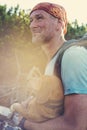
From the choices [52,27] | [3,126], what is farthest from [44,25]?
[3,126]

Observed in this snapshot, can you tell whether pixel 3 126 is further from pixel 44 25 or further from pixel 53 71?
pixel 44 25

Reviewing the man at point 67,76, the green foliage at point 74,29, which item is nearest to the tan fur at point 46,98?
the man at point 67,76

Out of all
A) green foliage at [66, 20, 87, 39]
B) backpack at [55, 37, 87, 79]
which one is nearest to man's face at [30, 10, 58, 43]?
backpack at [55, 37, 87, 79]

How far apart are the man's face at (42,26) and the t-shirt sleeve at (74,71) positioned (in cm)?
28

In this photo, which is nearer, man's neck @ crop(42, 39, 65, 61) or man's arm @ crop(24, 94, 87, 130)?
man's arm @ crop(24, 94, 87, 130)

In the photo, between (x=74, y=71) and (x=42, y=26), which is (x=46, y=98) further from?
(x=42, y=26)

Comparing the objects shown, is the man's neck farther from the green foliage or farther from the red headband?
the green foliage

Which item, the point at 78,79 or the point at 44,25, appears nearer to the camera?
the point at 78,79

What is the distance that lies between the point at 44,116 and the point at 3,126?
9.7 inches

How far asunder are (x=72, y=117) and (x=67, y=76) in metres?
0.21

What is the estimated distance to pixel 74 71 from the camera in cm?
179

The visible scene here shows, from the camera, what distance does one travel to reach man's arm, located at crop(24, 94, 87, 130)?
180 cm

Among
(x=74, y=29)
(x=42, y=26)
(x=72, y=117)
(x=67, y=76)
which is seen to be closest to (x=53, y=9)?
(x=42, y=26)

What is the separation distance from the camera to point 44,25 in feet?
6.94
